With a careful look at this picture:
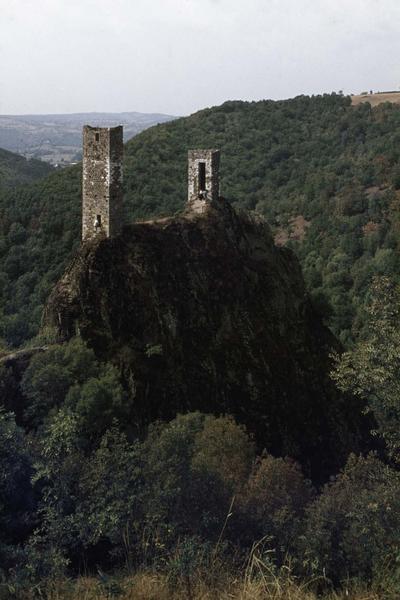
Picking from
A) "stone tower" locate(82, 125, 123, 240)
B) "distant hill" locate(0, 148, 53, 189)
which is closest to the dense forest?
"stone tower" locate(82, 125, 123, 240)

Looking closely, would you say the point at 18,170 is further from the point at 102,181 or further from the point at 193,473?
the point at 193,473

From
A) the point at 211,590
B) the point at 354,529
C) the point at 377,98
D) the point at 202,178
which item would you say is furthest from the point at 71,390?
the point at 377,98

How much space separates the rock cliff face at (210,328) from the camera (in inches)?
782

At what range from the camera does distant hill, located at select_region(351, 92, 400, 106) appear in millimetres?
91881

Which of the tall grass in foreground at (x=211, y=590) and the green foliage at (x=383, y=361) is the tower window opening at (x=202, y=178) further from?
the tall grass in foreground at (x=211, y=590)

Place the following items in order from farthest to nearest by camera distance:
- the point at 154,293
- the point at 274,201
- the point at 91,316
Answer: the point at 274,201 < the point at 154,293 < the point at 91,316

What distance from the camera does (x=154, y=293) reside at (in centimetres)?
2109

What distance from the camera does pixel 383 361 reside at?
13.2 m

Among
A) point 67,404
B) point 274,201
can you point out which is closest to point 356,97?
point 274,201

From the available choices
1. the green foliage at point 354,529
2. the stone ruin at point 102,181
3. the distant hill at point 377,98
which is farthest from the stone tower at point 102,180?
the distant hill at point 377,98

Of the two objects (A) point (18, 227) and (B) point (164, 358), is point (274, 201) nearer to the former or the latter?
(A) point (18, 227)

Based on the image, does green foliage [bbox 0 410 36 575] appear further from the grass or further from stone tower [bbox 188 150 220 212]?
stone tower [bbox 188 150 220 212]

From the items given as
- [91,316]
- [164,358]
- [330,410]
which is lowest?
[330,410]

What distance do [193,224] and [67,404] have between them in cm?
870
